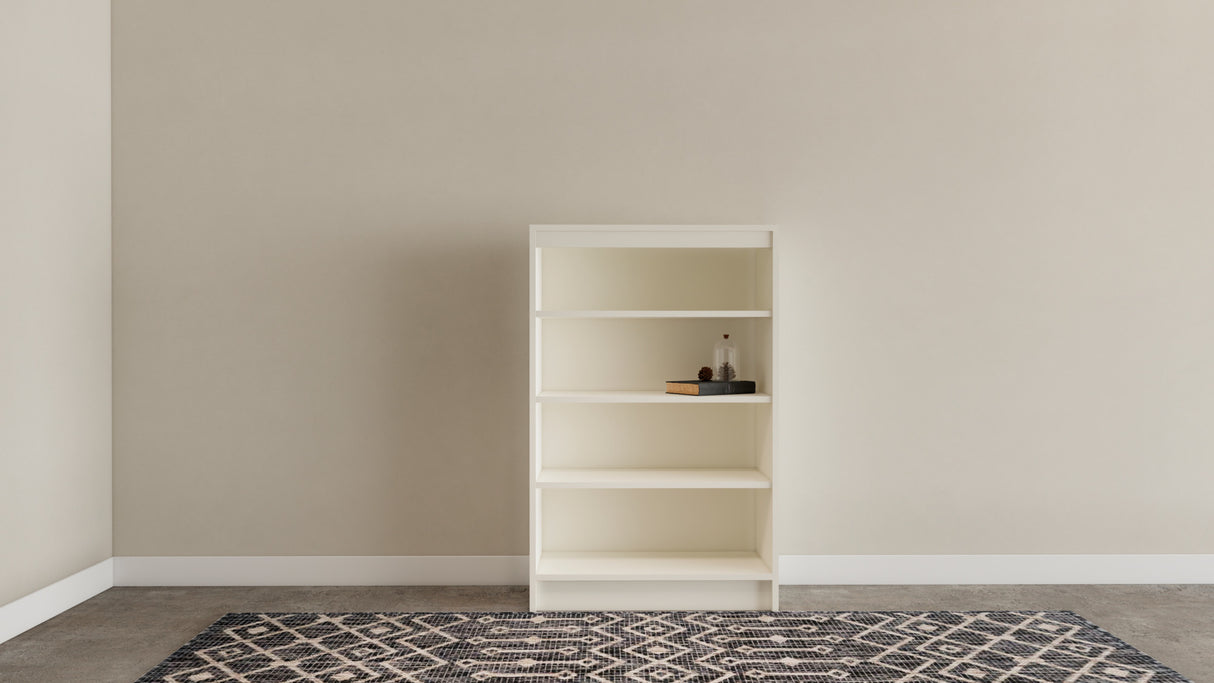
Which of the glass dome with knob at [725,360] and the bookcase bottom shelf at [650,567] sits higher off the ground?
the glass dome with knob at [725,360]

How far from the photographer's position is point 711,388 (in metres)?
3.43

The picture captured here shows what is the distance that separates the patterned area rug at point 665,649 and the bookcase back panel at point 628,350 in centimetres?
101

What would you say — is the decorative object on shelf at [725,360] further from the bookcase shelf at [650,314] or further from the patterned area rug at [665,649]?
the patterned area rug at [665,649]

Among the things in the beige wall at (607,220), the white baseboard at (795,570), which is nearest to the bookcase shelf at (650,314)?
the beige wall at (607,220)

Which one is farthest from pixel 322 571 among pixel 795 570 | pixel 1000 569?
pixel 1000 569

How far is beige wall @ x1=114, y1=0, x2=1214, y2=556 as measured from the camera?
12.6 ft

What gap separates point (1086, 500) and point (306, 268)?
3.68 m

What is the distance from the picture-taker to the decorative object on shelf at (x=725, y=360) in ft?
11.8

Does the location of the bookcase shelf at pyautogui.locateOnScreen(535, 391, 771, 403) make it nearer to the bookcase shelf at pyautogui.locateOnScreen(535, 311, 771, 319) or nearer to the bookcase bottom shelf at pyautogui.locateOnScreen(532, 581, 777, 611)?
the bookcase shelf at pyautogui.locateOnScreen(535, 311, 771, 319)

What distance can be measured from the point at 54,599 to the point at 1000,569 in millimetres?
3995

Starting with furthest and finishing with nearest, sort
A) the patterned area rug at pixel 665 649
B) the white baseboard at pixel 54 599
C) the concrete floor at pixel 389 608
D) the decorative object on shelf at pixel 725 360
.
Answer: the decorative object on shelf at pixel 725 360 < the white baseboard at pixel 54 599 < the concrete floor at pixel 389 608 < the patterned area rug at pixel 665 649

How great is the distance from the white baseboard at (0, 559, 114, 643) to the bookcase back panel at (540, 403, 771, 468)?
198 cm

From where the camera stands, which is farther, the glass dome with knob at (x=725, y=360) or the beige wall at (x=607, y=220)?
the beige wall at (x=607, y=220)

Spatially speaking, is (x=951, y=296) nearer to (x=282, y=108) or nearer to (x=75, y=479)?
(x=282, y=108)
